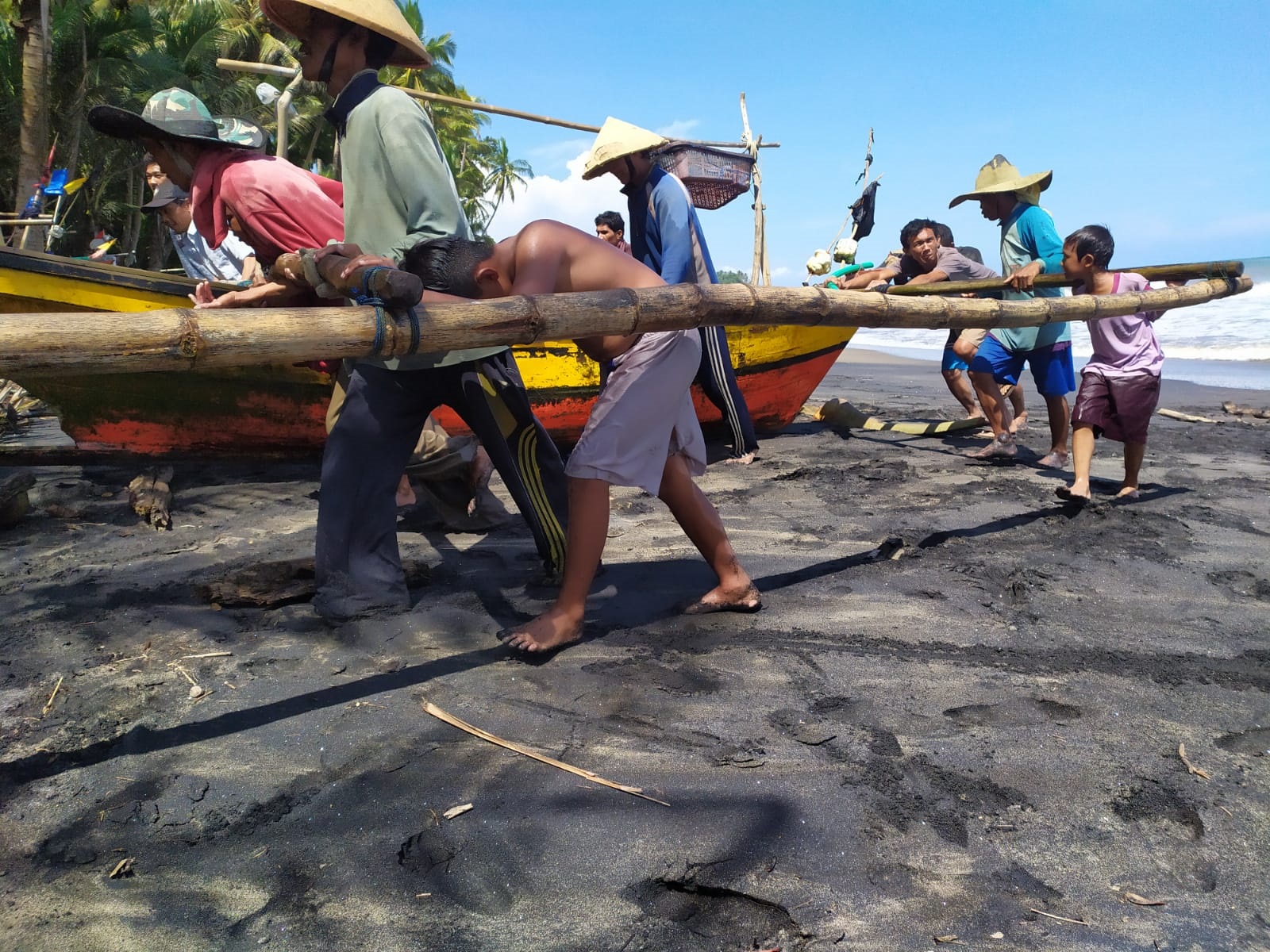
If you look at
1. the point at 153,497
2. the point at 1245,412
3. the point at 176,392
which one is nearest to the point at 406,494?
the point at 153,497

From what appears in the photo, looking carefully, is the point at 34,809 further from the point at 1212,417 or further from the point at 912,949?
the point at 1212,417

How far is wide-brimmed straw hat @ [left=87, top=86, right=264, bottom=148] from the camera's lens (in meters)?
3.10

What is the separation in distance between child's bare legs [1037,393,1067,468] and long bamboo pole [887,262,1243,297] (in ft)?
3.51

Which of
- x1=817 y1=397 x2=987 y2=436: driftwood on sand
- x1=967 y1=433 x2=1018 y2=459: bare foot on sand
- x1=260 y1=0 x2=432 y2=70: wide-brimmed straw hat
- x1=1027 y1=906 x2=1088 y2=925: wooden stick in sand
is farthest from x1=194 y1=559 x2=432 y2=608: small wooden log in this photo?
x1=817 y1=397 x2=987 y2=436: driftwood on sand

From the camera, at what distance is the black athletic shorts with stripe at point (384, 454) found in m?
3.00

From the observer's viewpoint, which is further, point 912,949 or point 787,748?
point 787,748

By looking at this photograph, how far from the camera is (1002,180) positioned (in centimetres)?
600

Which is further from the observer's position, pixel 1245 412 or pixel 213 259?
pixel 1245 412

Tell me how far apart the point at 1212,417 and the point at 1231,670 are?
6.87 meters

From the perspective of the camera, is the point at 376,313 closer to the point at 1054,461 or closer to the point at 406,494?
the point at 406,494

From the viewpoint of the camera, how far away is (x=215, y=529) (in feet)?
14.0

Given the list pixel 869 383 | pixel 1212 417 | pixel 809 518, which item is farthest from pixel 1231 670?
pixel 869 383

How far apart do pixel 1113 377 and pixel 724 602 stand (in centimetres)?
302

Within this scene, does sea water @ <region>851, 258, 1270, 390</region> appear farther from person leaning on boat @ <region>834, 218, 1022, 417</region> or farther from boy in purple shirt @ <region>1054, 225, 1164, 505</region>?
boy in purple shirt @ <region>1054, 225, 1164, 505</region>
